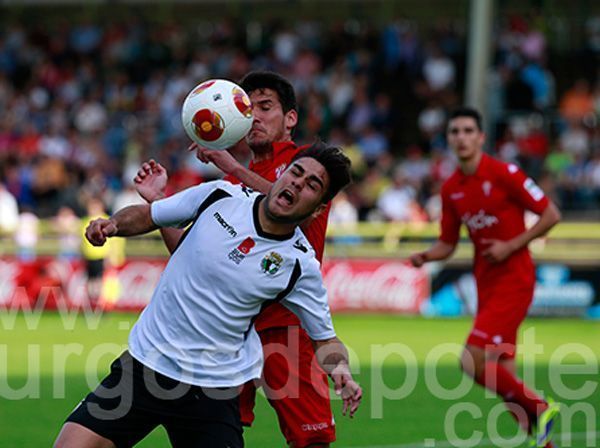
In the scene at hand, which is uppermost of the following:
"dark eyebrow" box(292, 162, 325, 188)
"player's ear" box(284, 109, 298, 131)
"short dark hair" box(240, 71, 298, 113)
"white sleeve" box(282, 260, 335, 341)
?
"short dark hair" box(240, 71, 298, 113)

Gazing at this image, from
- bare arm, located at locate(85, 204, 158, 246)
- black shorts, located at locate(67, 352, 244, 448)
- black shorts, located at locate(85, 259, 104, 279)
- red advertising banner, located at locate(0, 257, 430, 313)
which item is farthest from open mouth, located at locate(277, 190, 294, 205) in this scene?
black shorts, located at locate(85, 259, 104, 279)

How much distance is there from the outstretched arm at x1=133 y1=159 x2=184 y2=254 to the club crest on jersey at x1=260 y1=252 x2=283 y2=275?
1.98ft

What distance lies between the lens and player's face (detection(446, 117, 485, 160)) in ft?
31.2

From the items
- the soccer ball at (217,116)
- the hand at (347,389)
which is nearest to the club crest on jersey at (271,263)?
the hand at (347,389)

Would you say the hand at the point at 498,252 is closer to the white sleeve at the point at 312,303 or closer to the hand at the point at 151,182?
the white sleeve at the point at 312,303

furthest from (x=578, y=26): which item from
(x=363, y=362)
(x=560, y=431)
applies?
(x=560, y=431)

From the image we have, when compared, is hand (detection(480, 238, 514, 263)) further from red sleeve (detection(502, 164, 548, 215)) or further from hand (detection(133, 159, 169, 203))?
hand (detection(133, 159, 169, 203))

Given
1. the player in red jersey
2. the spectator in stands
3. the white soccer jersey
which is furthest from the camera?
the spectator in stands

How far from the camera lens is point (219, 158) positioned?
6309mm

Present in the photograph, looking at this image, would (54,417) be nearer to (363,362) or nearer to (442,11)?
(363,362)

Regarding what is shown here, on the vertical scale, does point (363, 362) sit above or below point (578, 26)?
below

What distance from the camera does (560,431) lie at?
952cm

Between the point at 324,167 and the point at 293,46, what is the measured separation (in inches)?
868

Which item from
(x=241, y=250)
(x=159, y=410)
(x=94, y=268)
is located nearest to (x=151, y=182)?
(x=241, y=250)
